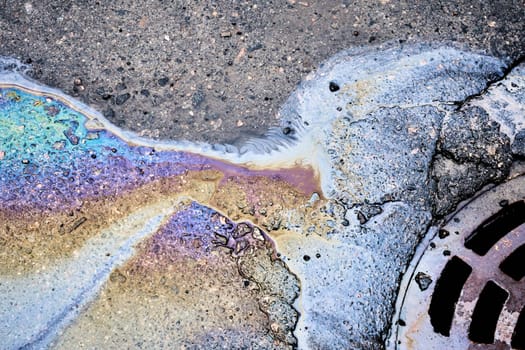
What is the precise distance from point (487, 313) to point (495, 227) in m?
0.33

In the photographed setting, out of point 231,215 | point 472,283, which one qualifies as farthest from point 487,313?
point 231,215

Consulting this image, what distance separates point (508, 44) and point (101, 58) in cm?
172

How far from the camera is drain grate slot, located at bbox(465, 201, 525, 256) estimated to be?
2.05 metres

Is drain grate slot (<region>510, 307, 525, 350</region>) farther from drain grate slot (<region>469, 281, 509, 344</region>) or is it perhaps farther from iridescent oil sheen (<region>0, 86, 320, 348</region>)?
iridescent oil sheen (<region>0, 86, 320, 348</region>)

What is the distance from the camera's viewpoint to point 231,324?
6.32ft

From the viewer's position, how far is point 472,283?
201 cm

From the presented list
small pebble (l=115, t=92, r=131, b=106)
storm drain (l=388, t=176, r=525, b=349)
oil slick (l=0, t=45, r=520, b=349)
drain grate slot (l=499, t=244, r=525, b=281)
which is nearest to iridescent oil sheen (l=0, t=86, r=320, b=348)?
oil slick (l=0, t=45, r=520, b=349)

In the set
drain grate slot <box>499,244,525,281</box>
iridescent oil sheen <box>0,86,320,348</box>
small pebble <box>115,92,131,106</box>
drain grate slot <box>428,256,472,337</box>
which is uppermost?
drain grate slot <box>499,244,525,281</box>

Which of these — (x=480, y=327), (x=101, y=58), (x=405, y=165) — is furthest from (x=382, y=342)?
(x=101, y=58)

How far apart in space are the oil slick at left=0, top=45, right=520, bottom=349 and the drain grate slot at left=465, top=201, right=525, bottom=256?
20 centimetres

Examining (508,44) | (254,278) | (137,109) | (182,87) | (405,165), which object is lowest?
(254,278)

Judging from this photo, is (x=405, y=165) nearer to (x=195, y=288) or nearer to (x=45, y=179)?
(x=195, y=288)

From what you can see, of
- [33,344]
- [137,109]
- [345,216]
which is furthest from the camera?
[137,109]

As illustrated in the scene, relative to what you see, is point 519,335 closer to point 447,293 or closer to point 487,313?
point 487,313
